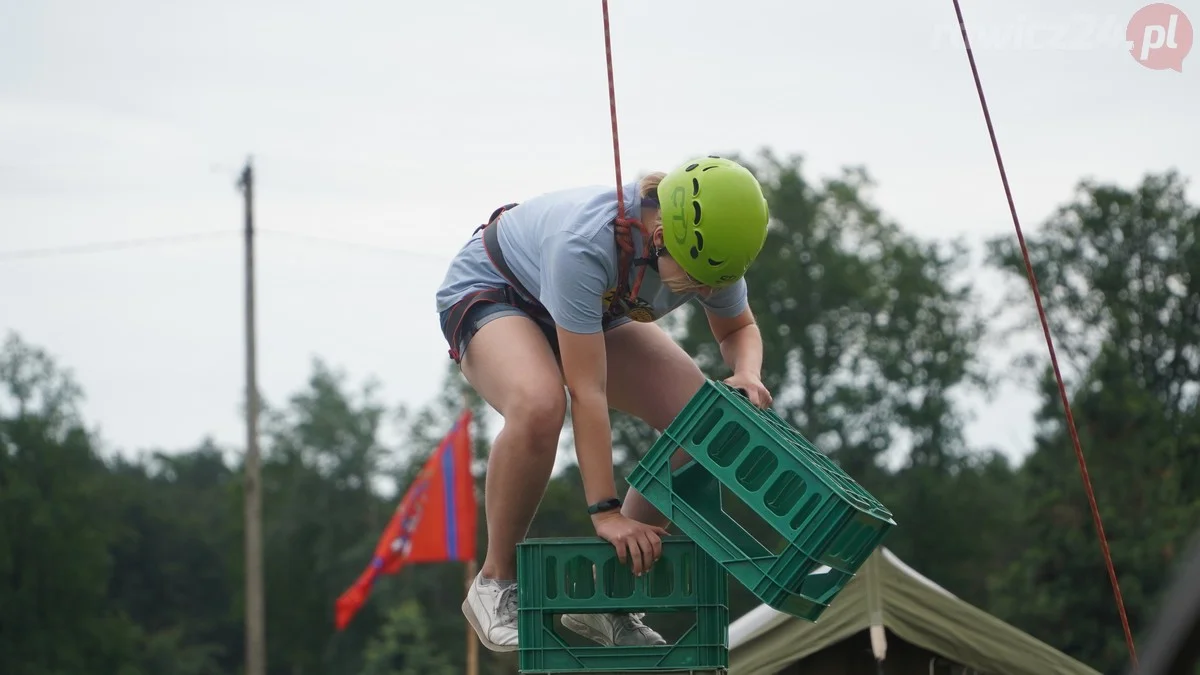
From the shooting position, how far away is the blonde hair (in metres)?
4.16

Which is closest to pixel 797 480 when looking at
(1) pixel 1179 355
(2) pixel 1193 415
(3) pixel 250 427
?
(3) pixel 250 427

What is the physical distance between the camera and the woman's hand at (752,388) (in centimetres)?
417

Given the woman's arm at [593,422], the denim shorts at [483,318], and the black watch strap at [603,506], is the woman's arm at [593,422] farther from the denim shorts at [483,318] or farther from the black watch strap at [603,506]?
the denim shorts at [483,318]

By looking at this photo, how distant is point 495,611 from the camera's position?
4.52 metres

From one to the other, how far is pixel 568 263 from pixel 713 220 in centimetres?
39

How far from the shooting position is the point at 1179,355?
35531 millimetres

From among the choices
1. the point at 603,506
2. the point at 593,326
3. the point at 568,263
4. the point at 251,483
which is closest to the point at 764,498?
the point at 603,506

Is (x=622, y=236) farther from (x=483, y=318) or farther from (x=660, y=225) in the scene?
(x=483, y=318)

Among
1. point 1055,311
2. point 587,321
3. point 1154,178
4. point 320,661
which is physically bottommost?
point 320,661

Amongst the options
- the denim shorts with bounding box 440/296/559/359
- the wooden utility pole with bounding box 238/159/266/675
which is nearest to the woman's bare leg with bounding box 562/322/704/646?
the denim shorts with bounding box 440/296/559/359

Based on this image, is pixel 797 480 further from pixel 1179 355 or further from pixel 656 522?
pixel 1179 355

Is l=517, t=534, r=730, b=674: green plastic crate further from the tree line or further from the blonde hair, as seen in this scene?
the tree line

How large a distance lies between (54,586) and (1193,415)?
2976 cm

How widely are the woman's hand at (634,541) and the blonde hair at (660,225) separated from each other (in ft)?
2.05
